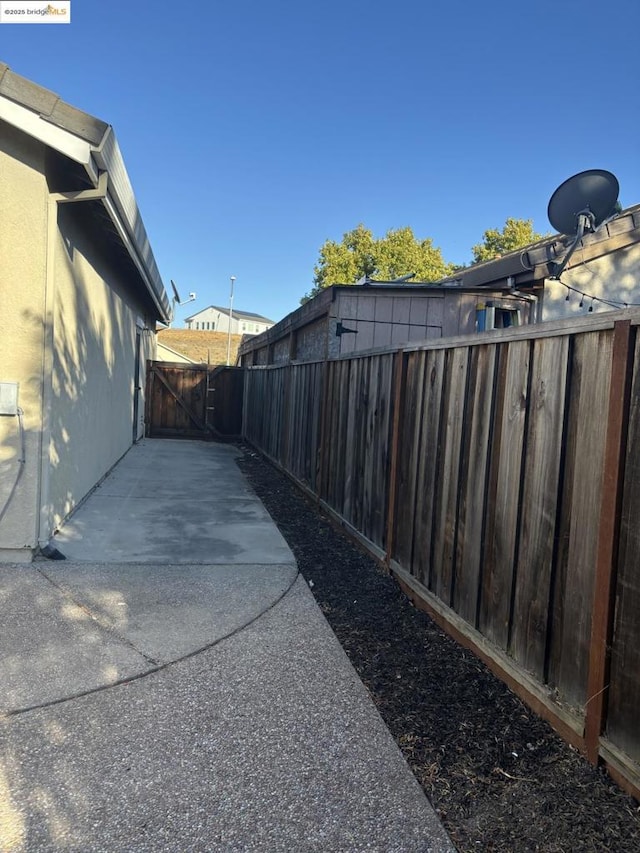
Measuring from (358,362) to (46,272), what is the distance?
2870 millimetres

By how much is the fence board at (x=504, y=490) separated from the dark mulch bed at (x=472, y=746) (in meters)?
0.35

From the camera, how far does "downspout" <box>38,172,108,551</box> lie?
15.5ft

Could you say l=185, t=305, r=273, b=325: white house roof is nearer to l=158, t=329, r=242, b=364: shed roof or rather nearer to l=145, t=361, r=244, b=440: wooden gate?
l=158, t=329, r=242, b=364: shed roof

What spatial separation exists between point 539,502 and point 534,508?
0.17 feet

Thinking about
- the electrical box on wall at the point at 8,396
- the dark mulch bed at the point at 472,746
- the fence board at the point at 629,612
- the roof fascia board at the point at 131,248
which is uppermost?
the roof fascia board at the point at 131,248

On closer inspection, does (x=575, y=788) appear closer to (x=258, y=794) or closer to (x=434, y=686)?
(x=434, y=686)

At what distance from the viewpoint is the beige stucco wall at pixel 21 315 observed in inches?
182

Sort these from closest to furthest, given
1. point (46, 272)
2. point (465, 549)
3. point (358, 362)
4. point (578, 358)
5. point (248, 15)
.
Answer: point (578, 358) < point (465, 549) < point (46, 272) < point (358, 362) < point (248, 15)

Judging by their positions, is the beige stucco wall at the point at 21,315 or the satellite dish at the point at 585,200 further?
the satellite dish at the point at 585,200

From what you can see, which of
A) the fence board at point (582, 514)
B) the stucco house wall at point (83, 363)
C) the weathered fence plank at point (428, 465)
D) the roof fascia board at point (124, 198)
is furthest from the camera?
the stucco house wall at point (83, 363)

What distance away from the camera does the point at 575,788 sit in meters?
2.21

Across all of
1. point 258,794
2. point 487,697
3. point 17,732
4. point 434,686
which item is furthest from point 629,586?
point 17,732

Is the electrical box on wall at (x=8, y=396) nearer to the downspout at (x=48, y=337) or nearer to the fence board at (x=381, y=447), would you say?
the downspout at (x=48, y=337)

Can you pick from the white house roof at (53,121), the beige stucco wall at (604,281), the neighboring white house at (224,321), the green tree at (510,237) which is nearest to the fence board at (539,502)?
the white house roof at (53,121)
